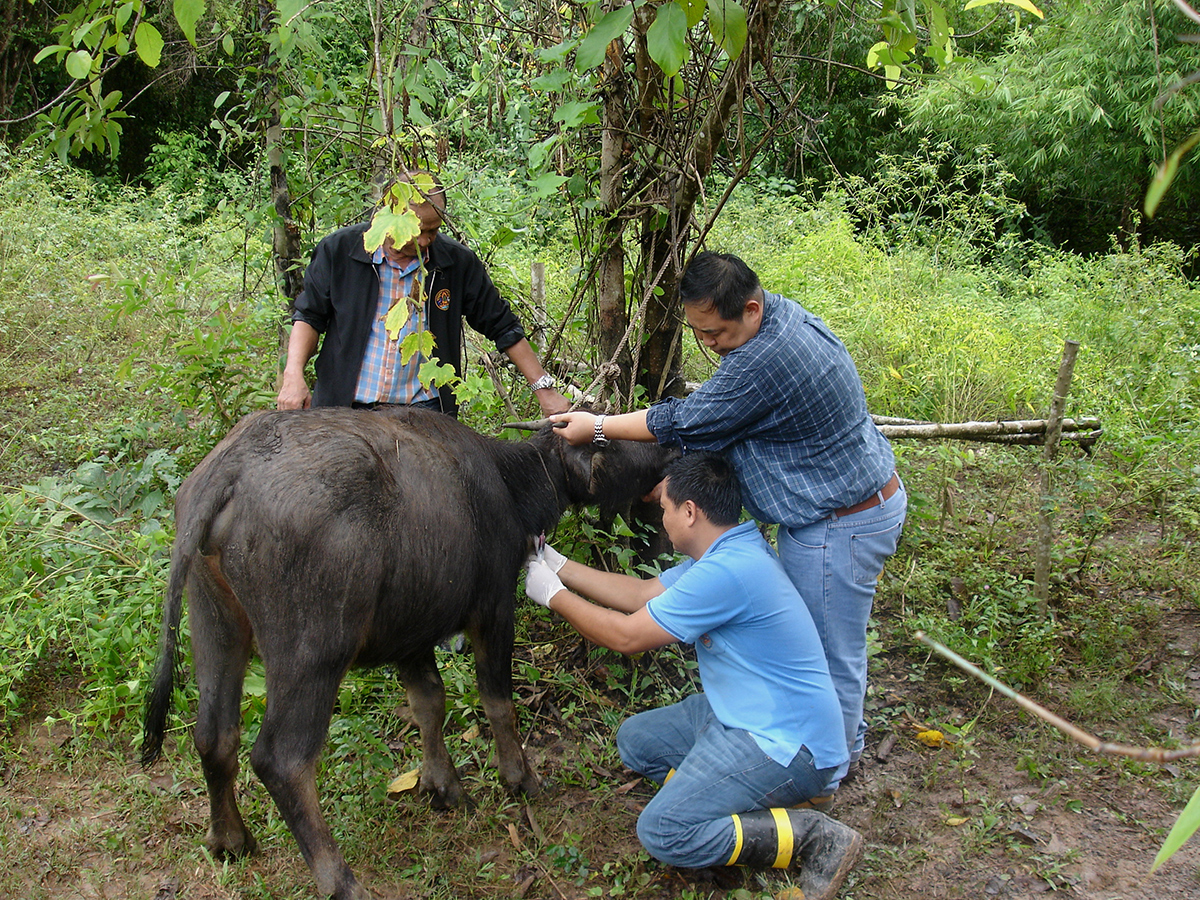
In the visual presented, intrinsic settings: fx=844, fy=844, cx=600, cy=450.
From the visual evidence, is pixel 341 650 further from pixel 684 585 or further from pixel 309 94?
pixel 309 94

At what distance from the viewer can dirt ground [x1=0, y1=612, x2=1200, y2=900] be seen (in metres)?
3.09

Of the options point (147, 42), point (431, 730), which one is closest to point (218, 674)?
point (431, 730)

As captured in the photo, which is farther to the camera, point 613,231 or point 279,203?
point 279,203

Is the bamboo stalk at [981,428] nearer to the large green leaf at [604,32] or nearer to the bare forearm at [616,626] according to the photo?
the bare forearm at [616,626]

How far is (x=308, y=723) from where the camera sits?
2.73 meters

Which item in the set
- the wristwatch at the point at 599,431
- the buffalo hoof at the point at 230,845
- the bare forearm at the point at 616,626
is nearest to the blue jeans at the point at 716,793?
the bare forearm at the point at 616,626

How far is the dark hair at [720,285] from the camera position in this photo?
299 cm

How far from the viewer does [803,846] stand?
3.05 m

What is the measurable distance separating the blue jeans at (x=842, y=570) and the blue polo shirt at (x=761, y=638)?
0.18 m

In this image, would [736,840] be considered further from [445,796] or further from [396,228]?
[396,228]

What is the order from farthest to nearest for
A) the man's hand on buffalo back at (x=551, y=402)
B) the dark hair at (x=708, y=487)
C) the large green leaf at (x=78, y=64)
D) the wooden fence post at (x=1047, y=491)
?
the wooden fence post at (x=1047, y=491)
the man's hand on buffalo back at (x=551, y=402)
the dark hair at (x=708, y=487)
the large green leaf at (x=78, y=64)

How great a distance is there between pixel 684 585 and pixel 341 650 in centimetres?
118

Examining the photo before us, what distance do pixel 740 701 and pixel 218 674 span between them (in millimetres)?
1863

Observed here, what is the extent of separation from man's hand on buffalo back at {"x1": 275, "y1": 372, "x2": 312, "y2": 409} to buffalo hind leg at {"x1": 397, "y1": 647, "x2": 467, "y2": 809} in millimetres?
1252
